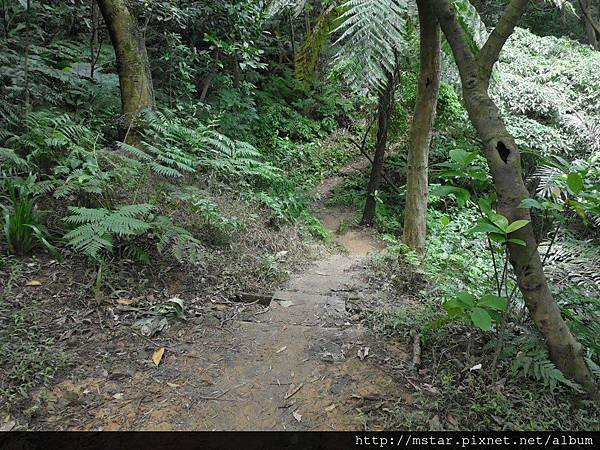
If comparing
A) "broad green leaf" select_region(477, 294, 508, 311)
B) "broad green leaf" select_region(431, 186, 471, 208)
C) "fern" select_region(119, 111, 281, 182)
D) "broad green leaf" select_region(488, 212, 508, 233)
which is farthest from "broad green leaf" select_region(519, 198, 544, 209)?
"fern" select_region(119, 111, 281, 182)

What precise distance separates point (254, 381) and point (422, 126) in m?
3.06

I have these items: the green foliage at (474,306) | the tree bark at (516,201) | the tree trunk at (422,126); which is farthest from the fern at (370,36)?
the green foliage at (474,306)

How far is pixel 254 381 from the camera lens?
7.37 feet

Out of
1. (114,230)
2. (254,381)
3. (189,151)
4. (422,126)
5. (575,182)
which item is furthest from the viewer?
A: (189,151)

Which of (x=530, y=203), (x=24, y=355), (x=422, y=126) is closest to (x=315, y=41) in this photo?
(x=422, y=126)

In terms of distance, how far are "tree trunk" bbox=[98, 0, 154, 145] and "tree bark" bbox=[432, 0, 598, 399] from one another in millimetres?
3358

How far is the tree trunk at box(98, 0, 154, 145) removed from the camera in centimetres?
421

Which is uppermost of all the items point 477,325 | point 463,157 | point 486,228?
point 463,157

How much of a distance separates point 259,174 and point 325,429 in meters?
3.80

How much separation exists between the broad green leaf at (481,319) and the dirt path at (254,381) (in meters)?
0.57

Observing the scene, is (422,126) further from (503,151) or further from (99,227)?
(99,227)

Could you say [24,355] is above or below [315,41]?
below

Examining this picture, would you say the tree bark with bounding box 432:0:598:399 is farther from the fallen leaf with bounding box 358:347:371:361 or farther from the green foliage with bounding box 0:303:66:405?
the green foliage with bounding box 0:303:66:405

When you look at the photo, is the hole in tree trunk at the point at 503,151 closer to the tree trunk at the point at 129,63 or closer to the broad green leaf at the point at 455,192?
the broad green leaf at the point at 455,192
